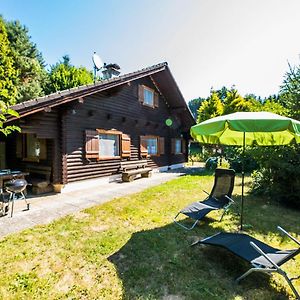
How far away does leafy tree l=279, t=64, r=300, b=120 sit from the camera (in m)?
6.72

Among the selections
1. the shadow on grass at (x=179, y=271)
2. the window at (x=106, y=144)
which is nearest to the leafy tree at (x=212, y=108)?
the window at (x=106, y=144)

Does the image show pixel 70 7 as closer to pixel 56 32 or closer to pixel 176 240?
pixel 56 32

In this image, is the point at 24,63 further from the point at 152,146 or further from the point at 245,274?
the point at 245,274

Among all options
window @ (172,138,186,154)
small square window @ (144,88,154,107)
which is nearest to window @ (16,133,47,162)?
small square window @ (144,88,154,107)

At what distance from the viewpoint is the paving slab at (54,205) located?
458 centimetres

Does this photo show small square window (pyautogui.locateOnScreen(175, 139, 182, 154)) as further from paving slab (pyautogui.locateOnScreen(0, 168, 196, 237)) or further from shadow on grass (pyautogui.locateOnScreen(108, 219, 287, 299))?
shadow on grass (pyautogui.locateOnScreen(108, 219, 287, 299))

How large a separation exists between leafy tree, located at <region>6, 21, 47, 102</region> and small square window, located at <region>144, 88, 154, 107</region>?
1541cm

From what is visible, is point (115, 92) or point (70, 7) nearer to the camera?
point (70, 7)

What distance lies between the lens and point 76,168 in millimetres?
8328

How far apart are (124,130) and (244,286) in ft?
29.6

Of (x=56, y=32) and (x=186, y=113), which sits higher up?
(x=56, y=32)

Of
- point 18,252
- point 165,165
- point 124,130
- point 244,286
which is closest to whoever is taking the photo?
point 244,286

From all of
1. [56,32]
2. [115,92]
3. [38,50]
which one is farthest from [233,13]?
[38,50]

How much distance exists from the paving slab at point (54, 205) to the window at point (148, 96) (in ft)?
19.0
